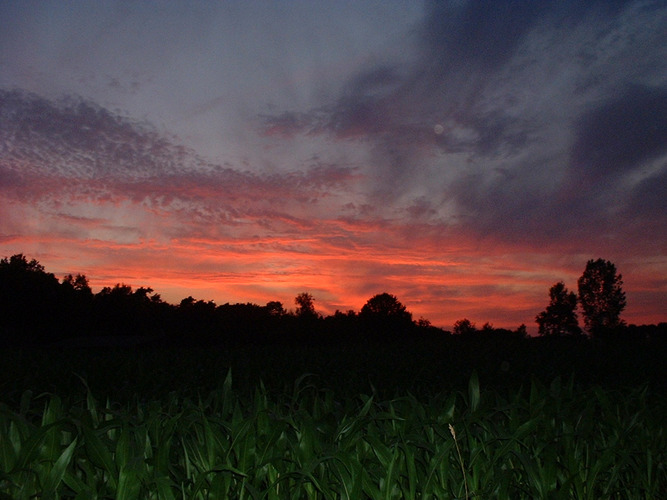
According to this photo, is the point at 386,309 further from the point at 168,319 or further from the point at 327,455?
the point at 327,455

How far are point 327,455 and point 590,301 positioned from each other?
5826cm

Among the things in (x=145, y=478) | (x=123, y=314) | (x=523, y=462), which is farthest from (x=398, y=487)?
(x=123, y=314)

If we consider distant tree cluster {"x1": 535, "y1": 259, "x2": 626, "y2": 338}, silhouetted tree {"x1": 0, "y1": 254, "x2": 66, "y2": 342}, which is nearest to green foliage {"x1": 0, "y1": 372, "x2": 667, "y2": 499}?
silhouetted tree {"x1": 0, "y1": 254, "x2": 66, "y2": 342}

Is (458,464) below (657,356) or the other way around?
below

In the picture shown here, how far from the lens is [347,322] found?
57.4 ft

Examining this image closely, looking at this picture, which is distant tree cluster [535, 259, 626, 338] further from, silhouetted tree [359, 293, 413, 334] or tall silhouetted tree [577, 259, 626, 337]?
silhouetted tree [359, 293, 413, 334]

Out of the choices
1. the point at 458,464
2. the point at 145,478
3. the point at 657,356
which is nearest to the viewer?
the point at 145,478

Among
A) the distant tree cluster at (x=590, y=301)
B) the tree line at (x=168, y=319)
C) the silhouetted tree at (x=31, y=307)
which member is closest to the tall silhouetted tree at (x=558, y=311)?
the distant tree cluster at (x=590, y=301)

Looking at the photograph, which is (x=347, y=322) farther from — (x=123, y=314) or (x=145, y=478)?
(x=145, y=478)

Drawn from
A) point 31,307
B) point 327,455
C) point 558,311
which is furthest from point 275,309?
point 558,311

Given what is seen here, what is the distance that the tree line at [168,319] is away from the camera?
16812 millimetres

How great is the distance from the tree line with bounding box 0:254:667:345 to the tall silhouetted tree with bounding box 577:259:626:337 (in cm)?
3663

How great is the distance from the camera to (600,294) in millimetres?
55094

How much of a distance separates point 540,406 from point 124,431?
7.15 ft
